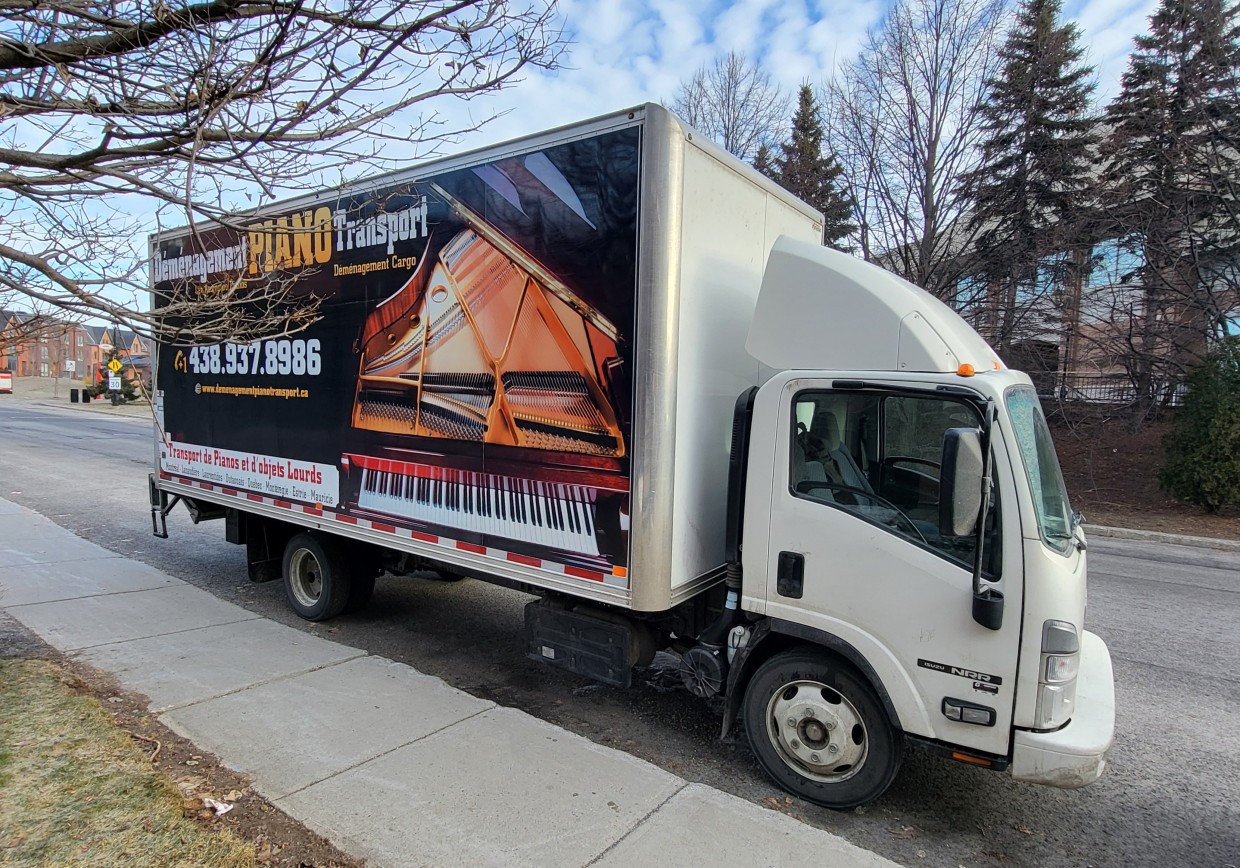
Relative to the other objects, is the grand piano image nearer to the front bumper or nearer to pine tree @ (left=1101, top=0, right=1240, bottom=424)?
the front bumper

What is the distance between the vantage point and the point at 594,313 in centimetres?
375

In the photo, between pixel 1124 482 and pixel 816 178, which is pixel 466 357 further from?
pixel 816 178

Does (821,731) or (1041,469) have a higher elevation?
(1041,469)

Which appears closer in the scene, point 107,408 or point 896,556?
point 896,556

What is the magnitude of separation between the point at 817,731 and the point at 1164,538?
10.4 meters

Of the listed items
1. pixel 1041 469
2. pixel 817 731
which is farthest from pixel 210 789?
pixel 1041 469

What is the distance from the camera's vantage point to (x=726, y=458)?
407 centimetres

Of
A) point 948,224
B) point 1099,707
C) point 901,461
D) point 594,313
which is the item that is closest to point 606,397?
point 594,313

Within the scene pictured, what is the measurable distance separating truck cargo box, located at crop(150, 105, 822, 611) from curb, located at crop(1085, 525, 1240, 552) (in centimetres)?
927

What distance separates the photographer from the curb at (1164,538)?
10363 millimetres

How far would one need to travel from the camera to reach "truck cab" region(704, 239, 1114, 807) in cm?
291

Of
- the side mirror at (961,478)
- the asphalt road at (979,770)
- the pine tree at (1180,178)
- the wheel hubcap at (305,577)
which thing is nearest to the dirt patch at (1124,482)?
the pine tree at (1180,178)

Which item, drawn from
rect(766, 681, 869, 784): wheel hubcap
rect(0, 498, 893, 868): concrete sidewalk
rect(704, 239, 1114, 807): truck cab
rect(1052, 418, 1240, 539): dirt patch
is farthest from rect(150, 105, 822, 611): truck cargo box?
rect(1052, 418, 1240, 539): dirt patch

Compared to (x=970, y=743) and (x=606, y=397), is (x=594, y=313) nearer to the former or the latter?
(x=606, y=397)
